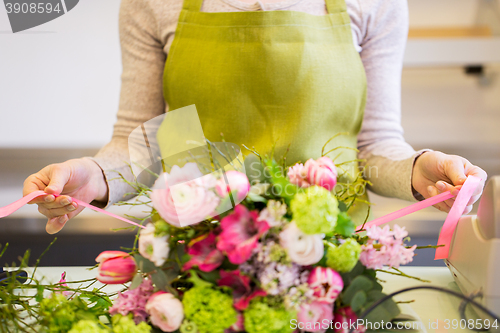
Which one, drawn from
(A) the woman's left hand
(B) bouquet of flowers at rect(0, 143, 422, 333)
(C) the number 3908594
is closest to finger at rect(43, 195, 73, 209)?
(B) bouquet of flowers at rect(0, 143, 422, 333)

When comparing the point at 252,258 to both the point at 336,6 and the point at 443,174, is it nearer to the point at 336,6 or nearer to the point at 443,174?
the point at 443,174

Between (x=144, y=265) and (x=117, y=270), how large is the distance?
3cm

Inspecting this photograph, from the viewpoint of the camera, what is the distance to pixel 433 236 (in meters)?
1.29

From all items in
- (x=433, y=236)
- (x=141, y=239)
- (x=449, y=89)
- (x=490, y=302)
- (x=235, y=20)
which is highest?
(x=235, y=20)

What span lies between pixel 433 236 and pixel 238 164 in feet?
4.00

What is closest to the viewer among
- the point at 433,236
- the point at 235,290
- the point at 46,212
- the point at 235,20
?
the point at 235,290

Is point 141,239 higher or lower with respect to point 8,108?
higher

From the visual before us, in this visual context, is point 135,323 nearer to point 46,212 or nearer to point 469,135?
point 46,212

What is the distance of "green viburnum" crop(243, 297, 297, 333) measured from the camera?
0.27 m

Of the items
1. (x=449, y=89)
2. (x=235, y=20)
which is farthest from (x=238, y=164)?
(x=449, y=89)

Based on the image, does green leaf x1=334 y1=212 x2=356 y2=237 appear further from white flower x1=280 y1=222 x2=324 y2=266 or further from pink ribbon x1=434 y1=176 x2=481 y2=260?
pink ribbon x1=434 y1=176 x2=481 y2=260

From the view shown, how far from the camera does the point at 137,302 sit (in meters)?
A: 0.31

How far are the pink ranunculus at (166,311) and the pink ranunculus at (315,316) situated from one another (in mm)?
99

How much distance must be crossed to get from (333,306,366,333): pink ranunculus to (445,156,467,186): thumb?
0.78 ft
